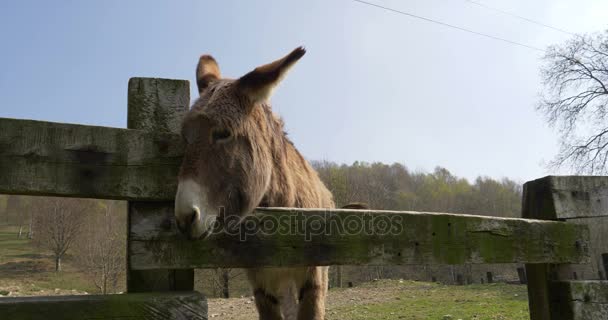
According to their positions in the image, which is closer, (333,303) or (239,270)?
(333,303)

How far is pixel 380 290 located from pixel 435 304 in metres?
6.24

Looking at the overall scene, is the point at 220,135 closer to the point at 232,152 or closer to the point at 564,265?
the point at 232,152

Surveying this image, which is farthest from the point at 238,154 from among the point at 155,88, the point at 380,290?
the point at 380,290

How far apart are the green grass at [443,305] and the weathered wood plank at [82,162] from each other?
11.6 metres

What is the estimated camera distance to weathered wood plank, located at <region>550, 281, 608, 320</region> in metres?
2.58

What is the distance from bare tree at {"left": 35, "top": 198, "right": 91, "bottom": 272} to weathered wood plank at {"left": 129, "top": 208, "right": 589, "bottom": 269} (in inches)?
1624

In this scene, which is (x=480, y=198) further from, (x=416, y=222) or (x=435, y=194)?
(x=416, y=222)

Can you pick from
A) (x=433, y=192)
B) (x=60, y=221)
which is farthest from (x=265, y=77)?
(x=433, y=192)

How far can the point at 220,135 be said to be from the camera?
2.35 metres

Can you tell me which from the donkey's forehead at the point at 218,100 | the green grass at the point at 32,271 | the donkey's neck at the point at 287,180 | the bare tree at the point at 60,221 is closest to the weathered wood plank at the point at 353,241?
the donkey's forehead at the point at 218,100

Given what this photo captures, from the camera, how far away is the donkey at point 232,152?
190 centimetres
